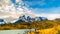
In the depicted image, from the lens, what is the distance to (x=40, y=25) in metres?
2.95

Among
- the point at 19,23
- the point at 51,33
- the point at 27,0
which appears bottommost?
the point at 51,33

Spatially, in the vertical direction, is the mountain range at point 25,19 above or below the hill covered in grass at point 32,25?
above

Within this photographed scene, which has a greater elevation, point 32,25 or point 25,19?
point 25,19

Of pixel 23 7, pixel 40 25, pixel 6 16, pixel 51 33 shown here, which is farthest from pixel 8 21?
pixel 51 33

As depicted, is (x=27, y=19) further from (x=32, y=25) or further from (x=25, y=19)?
(x=32, y=25)

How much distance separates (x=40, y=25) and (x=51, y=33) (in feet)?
0.79

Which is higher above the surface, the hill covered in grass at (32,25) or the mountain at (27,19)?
the mountain at (27,19)

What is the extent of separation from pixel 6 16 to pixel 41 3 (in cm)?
68

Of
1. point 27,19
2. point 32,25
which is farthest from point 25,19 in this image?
point 32,25

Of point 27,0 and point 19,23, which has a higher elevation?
point 27,0

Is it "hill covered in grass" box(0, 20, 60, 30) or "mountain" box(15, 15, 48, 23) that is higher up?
"mountain" box(15, 15, 48, 23)

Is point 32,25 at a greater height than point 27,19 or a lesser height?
lesser

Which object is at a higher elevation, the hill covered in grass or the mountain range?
the mountain range

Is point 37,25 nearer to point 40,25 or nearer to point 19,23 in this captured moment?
point 40,25
